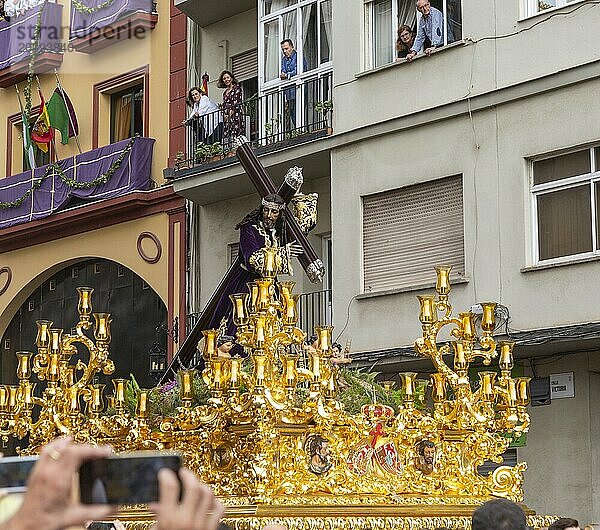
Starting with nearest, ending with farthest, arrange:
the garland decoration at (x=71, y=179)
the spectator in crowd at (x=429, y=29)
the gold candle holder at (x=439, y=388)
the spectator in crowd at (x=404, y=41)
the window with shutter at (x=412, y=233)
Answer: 1. the gold candle holder at (x=439, y=388)
2. the window with shutter at (x=412, y=233)
3. the spectator in crowd at (x=429, y=29)
4. the spectator in crowd at (x=404, y=41)
5. the garland decoration at (x=71, y=179)

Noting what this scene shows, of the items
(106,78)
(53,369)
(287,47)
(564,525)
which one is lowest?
(564,525)

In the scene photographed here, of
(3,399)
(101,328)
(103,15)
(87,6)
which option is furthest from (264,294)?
(87,6)

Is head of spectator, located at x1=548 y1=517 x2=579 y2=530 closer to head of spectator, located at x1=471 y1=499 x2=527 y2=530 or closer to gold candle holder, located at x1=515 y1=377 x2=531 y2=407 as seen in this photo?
gold candle holder, located at x1=515 y1=377 x2=531 y2=407

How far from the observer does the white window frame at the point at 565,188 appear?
14422 mm

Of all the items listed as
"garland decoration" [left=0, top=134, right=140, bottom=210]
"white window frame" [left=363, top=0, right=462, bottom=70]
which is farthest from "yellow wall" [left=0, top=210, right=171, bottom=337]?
"white window frame" [left=363, top=0, right=462, bottom=70]

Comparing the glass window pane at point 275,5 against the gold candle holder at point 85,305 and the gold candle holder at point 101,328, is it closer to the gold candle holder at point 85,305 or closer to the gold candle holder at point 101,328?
the gold candle holder at point 85,305

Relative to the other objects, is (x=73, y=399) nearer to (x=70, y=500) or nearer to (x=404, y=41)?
(x=70, y=500)

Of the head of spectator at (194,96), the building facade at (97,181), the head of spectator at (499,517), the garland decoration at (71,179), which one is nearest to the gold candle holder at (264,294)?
the head of spectator at (499,517)

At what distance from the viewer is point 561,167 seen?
14.9 meters

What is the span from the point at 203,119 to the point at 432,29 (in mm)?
4341

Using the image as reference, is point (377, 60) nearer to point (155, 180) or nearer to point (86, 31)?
point (155, 180)

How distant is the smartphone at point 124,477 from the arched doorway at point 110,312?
17222 millimetres

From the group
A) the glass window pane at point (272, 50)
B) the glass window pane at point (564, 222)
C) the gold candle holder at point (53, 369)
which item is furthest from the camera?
the glass window pane at point (272, 50)

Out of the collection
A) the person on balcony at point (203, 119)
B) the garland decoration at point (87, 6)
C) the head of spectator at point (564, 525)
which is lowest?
the head of spectator at point (564, 525)
